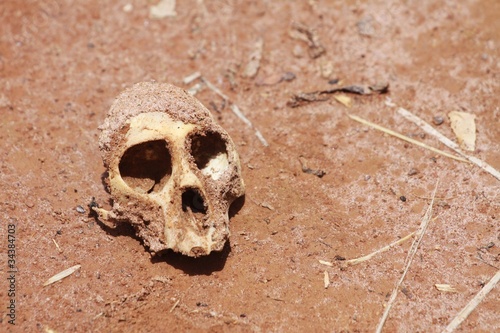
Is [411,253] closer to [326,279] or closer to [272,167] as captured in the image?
[326,279]

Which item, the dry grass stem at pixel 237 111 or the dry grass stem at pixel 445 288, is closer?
the dry grass stem at pixel 445 288

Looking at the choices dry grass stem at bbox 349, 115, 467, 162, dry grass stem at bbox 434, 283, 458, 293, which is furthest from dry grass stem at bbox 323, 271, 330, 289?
dry grass stem at bbox 349, 115, 467, 162

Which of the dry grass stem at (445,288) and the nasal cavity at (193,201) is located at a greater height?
the nasal cavity at (193,201)

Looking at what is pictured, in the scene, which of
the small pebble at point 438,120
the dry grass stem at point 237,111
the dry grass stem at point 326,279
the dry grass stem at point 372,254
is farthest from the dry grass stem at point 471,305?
the dry grass stem at point 237,111

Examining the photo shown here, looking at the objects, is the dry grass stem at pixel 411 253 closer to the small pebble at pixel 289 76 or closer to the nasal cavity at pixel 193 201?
the nasal cavity at pixel 193 201

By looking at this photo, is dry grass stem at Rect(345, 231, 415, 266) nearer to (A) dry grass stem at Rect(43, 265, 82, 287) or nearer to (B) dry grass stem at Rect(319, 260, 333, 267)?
(B) dry grass stem at Rect(319, 260, 333, 267)

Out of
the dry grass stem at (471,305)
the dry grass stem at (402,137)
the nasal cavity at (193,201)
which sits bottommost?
the dry grass stem at (471,305)

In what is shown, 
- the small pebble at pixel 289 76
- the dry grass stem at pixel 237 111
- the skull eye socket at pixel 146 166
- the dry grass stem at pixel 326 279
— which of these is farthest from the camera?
the small pebble at pixel 289 76

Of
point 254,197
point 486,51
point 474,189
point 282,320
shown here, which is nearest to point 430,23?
point 486,51
